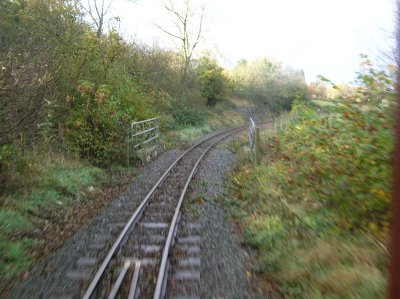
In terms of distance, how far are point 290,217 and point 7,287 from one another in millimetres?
5165

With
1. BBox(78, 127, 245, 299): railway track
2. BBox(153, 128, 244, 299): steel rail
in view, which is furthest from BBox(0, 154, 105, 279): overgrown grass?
BBox(153, 128, 244, 299): steel rail

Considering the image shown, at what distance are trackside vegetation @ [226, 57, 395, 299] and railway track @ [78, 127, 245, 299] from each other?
4.02 ft

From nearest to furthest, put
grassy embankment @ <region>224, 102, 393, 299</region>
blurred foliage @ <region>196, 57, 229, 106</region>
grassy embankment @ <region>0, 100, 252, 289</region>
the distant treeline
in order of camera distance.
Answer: grassy embankment @ <region>224, 102, 393, 299</region> → grassy embankment @ <region>0, 100, 252, 289</region> → the distant treeline → blurred foliage @ <region>196, 57, 229, 106</region>

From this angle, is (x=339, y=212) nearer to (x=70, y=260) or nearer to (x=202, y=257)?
(x=202, y=257)

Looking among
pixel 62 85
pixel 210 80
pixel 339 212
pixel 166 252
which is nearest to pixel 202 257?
pixel 166 252

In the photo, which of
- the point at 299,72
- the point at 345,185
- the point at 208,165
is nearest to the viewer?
the point at 345,185

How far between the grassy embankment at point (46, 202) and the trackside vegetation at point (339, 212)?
379 cm

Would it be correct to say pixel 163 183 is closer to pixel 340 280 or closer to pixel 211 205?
pixel 211 205

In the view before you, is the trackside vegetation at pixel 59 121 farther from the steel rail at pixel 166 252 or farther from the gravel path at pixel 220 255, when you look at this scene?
the gravel path at pixel 220 255

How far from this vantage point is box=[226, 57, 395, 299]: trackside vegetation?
5.02 metres

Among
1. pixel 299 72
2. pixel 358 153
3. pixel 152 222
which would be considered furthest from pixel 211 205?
pixel 299 72

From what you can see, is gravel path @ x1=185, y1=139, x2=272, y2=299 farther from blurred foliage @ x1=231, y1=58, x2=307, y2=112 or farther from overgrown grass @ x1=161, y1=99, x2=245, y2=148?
blurred foliage @ x1=231, y1=58, x2=307, y2=112

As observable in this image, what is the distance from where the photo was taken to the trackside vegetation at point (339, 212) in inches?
197

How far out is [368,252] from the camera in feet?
17.2
